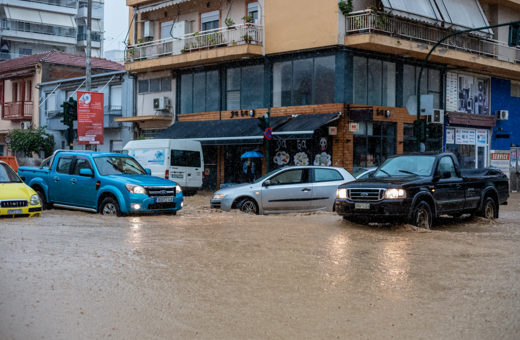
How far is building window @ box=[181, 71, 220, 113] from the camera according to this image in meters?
27.9

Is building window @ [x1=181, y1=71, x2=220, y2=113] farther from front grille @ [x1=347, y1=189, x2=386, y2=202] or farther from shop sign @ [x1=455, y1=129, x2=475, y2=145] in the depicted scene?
front grille @ [x1=347, y1=189, x2=386, y2=202]

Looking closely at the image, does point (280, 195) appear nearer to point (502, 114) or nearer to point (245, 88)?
point (245, 88)

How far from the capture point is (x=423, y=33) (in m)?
25.1

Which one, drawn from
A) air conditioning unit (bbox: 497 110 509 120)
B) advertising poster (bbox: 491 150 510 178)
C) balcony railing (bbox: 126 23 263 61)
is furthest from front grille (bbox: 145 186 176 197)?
air conditioning unit (bbox: 497 110 509 120)

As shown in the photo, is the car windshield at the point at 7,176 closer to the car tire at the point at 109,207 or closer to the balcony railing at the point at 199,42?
the car tire at the point at 109,207

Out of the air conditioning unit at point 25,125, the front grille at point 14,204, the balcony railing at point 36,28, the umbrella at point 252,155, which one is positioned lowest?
the front grille at point 14,204

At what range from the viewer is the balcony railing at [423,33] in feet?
74.5

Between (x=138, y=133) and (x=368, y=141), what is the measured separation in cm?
1328

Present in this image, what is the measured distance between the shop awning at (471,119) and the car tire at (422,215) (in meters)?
16.8

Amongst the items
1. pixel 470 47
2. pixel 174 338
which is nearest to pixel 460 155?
pixel 470 47

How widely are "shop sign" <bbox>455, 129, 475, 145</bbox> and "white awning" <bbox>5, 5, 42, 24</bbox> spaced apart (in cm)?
4746

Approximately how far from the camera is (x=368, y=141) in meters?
24.2

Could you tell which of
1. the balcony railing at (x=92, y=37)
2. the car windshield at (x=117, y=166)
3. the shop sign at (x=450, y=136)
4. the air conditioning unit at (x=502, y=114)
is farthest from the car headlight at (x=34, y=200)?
the balcony railing at (x=92, y=37)

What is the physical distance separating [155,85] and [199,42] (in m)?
4.41
